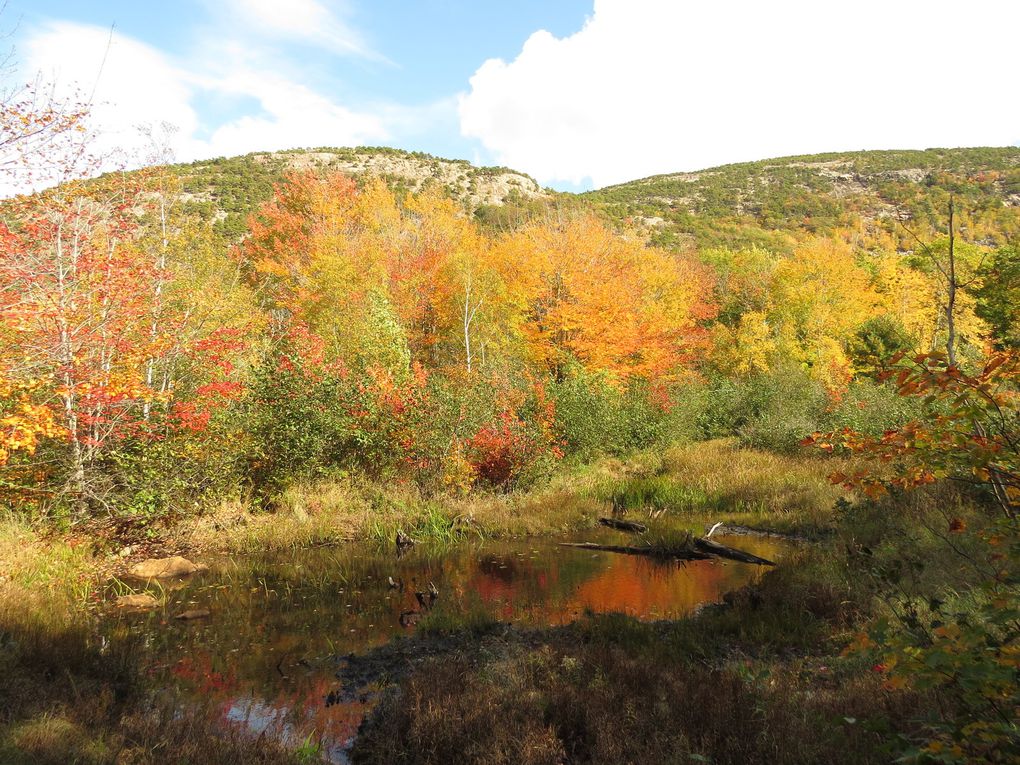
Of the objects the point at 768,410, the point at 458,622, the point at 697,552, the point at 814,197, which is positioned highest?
the point at 814,197

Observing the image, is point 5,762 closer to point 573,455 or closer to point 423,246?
point 573,455

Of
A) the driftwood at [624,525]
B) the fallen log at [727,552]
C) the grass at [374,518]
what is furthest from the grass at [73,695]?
the driftwood at [624,525]

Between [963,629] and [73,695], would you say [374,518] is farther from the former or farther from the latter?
[963,629]

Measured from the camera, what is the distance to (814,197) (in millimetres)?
100312

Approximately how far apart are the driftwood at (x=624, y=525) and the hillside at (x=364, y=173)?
191 feet

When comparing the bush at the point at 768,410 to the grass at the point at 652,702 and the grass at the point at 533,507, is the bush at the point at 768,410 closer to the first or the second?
the grass at the point at 533,507

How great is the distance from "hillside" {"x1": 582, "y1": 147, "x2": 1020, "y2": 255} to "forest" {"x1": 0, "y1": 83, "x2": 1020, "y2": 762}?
5012 cm

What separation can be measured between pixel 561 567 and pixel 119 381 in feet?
31.5

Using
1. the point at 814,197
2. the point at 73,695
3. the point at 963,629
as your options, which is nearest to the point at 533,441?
the point at 73,695

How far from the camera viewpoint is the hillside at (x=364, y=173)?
220ft

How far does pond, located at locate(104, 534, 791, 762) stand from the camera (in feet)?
22.0

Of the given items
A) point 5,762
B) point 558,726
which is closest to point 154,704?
point 5,762

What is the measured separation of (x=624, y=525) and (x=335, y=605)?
796 centimetres

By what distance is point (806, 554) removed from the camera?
10812mm
